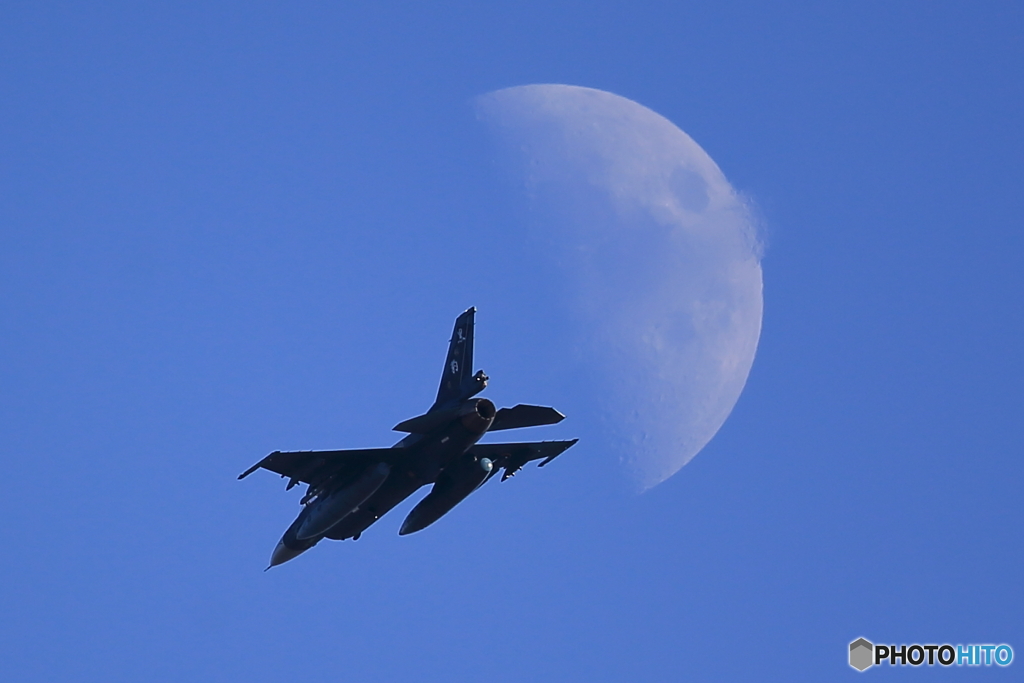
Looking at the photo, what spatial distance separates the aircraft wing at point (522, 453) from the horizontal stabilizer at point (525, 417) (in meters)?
7.13

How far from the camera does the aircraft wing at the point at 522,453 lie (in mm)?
42812

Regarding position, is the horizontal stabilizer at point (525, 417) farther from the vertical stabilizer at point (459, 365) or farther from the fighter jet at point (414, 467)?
the vertical stabilizer at point (459, 365)

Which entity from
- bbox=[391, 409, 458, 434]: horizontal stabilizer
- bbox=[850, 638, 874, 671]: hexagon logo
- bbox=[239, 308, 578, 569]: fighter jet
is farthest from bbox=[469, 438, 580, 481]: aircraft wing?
bbox=[850, 638, 874, 671]: hexagon logo

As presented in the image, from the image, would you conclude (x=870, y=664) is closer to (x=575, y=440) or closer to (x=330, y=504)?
(x=575, y=440)

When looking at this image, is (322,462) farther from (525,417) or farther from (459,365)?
(525,417)

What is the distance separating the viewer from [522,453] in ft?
141

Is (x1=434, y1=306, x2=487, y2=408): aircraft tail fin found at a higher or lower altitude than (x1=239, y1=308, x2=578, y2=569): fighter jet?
higher

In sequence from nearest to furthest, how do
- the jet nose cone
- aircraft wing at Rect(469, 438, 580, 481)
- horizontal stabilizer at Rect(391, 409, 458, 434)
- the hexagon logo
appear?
horizontal stabilizer at Rect(391, 409, 458, 434) < the jet nose cone < the hexagon logo < aircraft wing at Rect(469, 438, 580, 481)

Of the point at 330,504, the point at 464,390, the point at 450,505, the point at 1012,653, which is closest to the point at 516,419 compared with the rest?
the point at 464,390

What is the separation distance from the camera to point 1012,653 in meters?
39.5

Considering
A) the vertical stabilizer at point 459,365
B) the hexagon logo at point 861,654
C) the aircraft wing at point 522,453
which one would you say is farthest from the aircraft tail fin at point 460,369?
the hexagon logo at point 861,654

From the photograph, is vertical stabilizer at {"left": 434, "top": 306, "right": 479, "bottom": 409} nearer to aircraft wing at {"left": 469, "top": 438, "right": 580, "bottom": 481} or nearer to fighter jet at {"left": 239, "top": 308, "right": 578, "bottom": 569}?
fighter jet at {"left": 239, "top": 308, "right": 578, "bottom": 569}

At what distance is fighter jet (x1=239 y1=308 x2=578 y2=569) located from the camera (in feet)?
115

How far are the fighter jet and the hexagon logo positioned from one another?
49.5ft
